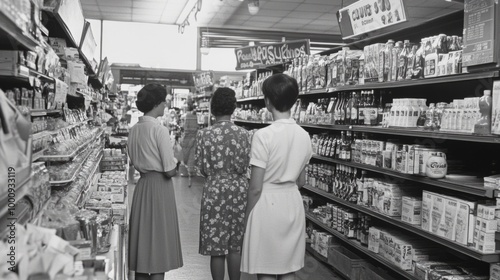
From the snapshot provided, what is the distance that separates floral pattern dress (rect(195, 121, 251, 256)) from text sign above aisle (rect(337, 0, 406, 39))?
181 centimetres

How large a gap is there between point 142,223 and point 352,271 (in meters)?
1.99

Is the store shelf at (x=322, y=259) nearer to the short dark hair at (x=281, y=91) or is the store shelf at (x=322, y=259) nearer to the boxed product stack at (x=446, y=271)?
the boxed product stack at (x=446, y=271)

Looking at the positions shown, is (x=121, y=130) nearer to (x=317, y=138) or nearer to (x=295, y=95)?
(x=317, y=138)

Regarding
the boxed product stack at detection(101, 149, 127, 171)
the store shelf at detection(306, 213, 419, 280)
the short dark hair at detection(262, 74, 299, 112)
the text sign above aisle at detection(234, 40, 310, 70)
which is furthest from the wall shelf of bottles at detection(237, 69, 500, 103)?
the text sign above aisle at detection(234, 40, 310, 70)

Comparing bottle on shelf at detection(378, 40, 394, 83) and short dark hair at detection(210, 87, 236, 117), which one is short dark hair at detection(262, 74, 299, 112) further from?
bottle on shelf at detection(378, 40, 394, 83)

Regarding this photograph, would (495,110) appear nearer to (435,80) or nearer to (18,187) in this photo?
(435,80)

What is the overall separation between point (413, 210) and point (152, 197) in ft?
6.52

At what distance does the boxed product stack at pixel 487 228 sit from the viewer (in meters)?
2.75

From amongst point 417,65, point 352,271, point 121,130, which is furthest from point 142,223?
point 121,130

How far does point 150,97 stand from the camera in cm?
372

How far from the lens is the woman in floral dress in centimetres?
368

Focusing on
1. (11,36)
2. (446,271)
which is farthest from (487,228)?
(11,36)

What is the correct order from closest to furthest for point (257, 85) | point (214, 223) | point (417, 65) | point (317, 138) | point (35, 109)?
point (35, 109)
point (417, 65)
point (214, 223)
point (317, 138)
point (257, 85)

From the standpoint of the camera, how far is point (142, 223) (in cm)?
369
